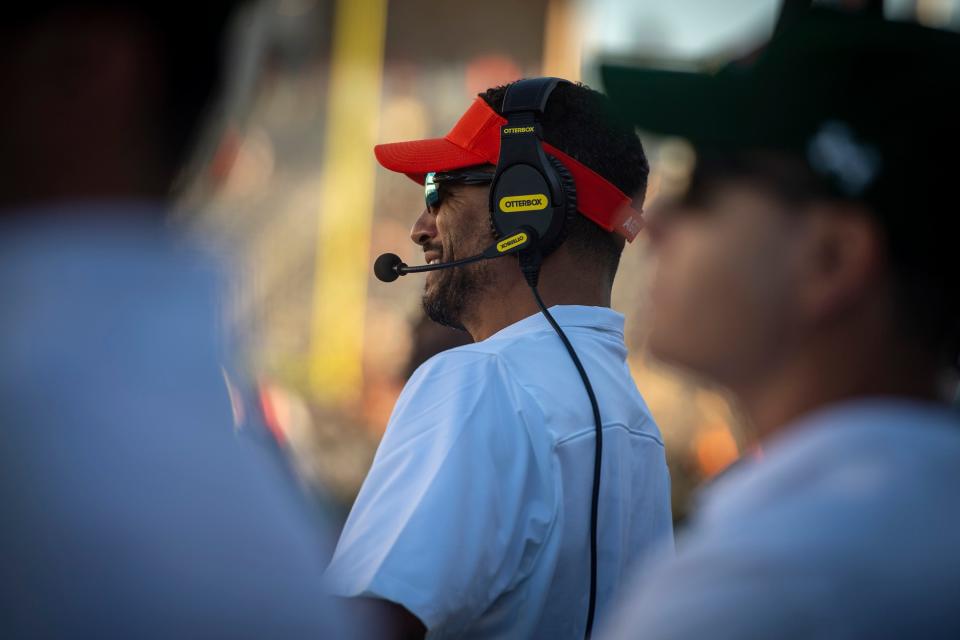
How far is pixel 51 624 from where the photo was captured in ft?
2.70

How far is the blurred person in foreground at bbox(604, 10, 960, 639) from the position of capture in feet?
3.25

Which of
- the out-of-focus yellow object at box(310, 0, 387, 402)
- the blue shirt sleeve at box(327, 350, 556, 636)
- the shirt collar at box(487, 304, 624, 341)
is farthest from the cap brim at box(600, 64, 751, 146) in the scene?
the out-of-focus yellow object at box(310, 0, 387, 402)

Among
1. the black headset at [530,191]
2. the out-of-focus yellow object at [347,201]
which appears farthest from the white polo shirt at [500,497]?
the out-of-focus yellow object at [347,201]

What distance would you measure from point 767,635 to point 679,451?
715 cm

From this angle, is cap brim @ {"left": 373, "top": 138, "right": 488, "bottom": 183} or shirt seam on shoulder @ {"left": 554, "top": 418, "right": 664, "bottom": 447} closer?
shirt seam on shoulder @ {"left": 554, "top": 418, "right": 664, "bottom": 447}

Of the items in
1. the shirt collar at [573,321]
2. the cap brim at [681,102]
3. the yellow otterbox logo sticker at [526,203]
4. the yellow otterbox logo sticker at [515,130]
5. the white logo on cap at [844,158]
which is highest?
the cap brim at [681,102]

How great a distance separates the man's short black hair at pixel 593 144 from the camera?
221 cm

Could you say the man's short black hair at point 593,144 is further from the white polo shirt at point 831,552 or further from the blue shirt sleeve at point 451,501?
the white polo shirt at point 831,552

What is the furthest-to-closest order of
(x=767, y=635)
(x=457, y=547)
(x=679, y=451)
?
(x=679, y=451)
(x=457, y=547)
(x=767, y=635)

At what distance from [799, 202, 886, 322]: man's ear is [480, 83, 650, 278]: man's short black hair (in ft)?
3.26

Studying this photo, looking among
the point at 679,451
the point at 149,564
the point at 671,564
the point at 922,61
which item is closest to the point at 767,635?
the point at 671,564

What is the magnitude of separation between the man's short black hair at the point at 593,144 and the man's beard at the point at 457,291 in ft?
0.64

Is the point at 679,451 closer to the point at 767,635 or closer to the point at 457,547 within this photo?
the point at 457,547

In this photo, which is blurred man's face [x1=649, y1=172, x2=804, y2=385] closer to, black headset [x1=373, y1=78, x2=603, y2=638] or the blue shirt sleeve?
the blue shirt sleeve
